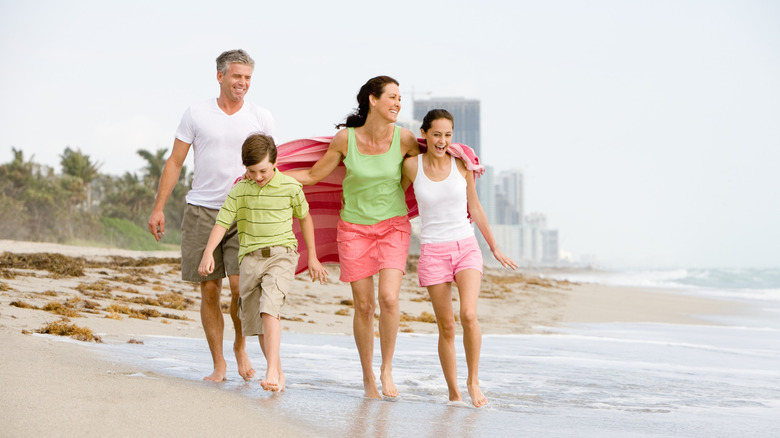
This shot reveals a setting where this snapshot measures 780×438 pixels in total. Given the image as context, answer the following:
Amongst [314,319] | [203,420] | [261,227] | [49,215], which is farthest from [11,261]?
[49,215]

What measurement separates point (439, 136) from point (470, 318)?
1.05 m

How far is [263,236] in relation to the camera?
4484mm

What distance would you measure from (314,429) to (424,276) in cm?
150

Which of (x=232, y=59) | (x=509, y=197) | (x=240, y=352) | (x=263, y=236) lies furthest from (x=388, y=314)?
(x=509, y=197)

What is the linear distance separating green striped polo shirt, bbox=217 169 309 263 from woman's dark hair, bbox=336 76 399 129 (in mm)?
580

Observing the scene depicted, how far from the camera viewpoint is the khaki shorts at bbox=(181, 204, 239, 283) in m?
4.86

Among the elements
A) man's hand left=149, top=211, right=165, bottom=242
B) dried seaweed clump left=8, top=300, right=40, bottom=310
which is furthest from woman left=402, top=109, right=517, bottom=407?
dried seaweed clump left=8, top=300, right=40, bottom=310

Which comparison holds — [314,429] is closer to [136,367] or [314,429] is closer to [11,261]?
[136,367]

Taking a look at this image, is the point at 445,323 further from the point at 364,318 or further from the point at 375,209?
the point at 375,209

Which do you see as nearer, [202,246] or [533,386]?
[202,246]

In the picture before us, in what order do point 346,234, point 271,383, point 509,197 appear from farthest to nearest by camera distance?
1. point 509,197
2. point 346,234
3. point 271,383

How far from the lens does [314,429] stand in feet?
11.0

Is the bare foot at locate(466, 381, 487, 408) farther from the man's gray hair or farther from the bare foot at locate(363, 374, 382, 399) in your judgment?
the man's gray hair

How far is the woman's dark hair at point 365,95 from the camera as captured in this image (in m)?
4.68
